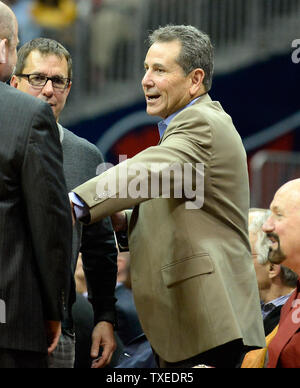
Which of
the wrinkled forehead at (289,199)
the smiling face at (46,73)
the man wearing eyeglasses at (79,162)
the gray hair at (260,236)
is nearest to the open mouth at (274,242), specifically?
the wrinkled forehead at (289,199)

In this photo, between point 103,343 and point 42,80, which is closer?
point 103,343

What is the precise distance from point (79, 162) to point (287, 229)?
33.5 inches

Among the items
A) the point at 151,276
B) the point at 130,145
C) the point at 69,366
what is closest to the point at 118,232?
the point at 151,276

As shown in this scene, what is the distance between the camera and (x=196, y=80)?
3.15 m

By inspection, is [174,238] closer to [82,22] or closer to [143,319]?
[143,319]

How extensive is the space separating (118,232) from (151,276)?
0.30 m

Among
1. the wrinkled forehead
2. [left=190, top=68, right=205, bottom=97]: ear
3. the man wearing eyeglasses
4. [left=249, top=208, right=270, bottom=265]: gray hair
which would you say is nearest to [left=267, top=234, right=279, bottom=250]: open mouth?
the wrinkled forehead

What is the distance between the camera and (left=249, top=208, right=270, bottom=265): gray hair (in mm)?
3969

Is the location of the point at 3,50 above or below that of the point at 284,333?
above

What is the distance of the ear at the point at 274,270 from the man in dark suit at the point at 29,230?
59.0 inches

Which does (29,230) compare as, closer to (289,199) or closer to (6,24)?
(6,24)

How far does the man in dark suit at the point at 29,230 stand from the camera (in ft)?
8.69

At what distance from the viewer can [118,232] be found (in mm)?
3234

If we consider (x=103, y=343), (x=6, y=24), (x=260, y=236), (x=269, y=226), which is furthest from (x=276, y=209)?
(x=6, y=24)
